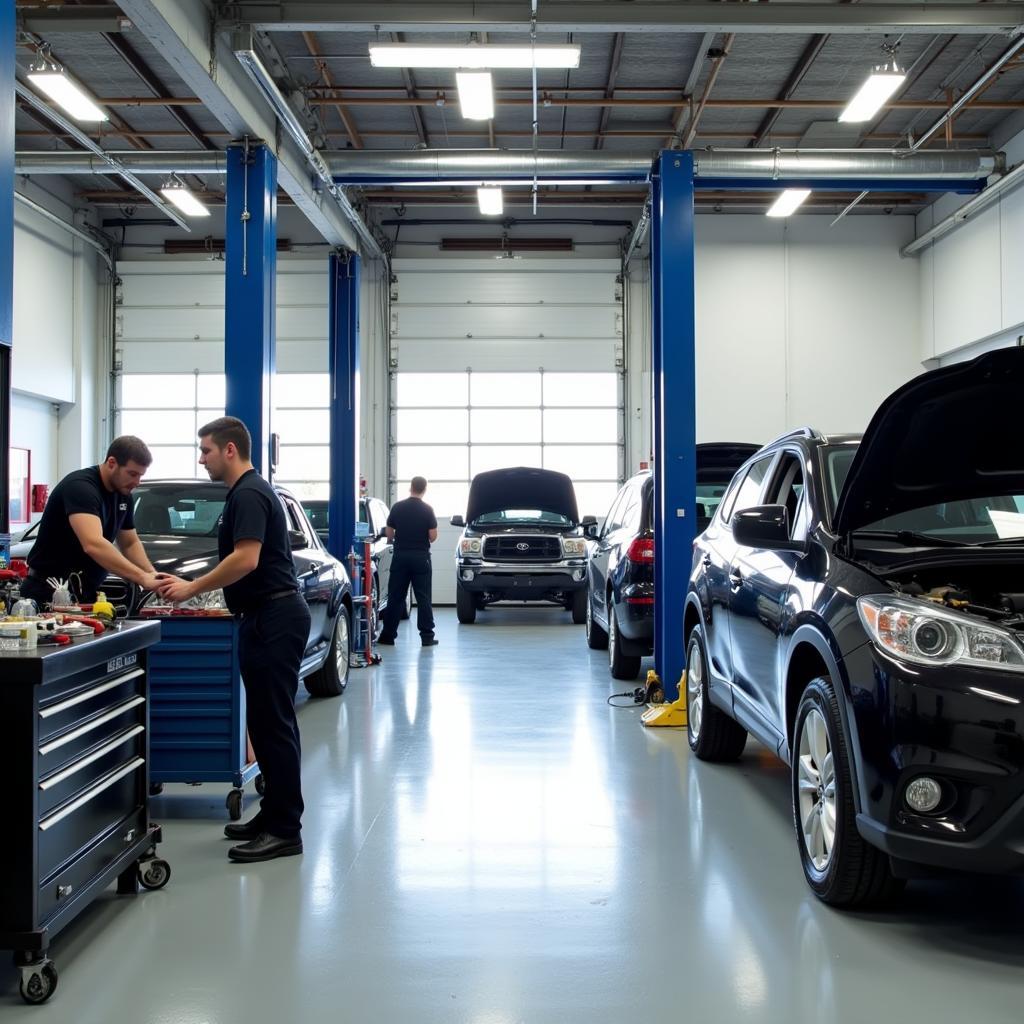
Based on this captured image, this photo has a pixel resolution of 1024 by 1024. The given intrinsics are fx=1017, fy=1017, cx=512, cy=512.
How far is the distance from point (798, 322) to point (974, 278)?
8.88 feet

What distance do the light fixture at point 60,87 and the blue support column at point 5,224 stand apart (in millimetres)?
5681

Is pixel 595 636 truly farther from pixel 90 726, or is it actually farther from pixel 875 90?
pixel 90 726

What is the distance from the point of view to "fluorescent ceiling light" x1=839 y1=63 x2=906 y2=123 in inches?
334

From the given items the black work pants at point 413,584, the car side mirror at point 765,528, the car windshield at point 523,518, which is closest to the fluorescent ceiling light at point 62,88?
the black work pants at point 413,584

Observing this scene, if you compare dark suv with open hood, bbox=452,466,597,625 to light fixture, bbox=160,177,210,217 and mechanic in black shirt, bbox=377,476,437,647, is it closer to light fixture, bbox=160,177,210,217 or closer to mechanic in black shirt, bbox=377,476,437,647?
mechanic in black shirt, bbox=377,476,437,647

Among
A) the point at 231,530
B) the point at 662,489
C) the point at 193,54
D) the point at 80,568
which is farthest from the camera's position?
the point at 662,489

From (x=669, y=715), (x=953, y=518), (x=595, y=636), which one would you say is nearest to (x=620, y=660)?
(x=669, y=715)

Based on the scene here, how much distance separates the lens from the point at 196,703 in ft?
15.3

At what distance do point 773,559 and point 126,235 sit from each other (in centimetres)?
1508

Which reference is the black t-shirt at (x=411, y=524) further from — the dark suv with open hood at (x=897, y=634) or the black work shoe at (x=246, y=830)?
the black work shoe at (x=246, y=830)

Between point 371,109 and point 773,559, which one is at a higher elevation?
point 371,109

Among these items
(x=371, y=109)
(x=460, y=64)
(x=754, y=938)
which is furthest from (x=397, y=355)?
(x=754, y=938)

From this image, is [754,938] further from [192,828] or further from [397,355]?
[397,355]

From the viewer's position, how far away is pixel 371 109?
12016 mm
